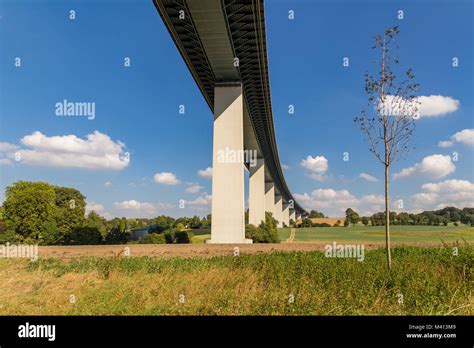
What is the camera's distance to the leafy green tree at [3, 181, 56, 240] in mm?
37750

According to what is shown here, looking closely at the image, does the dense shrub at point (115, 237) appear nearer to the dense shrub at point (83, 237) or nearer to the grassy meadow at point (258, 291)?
the dense shrub at point (83, 237)

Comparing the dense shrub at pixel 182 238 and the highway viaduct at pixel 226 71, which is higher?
the highway viaduct at pixel 226 71

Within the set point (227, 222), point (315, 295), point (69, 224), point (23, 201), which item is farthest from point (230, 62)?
point (23, 201)

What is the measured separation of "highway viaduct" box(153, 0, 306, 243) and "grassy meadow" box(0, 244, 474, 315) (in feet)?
45.4

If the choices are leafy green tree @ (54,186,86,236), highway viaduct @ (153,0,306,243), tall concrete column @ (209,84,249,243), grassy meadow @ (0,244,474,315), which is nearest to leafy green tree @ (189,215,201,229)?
leafy green tree @ (54,186,86,236)

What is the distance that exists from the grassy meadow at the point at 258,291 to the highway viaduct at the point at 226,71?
544 inches

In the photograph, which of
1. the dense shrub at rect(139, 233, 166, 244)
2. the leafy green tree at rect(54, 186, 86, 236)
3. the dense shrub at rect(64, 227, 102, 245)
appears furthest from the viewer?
the leafy green tree at rect(54, 186, 86, 236)

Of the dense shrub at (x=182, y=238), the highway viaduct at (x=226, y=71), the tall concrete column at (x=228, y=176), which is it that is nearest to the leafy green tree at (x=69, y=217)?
the dense shrub at (x=182, y=238)

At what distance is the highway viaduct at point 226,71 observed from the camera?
19078 millimetres

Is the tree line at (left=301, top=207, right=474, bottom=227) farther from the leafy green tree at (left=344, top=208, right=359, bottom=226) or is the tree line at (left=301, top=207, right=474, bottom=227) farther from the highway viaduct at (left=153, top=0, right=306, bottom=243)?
A: the highway viaduct at (left=153, top=0, right=306, bottom=243)

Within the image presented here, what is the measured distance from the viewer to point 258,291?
844 centimetres

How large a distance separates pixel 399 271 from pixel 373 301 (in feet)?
10.1

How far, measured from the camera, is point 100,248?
21578 mm
